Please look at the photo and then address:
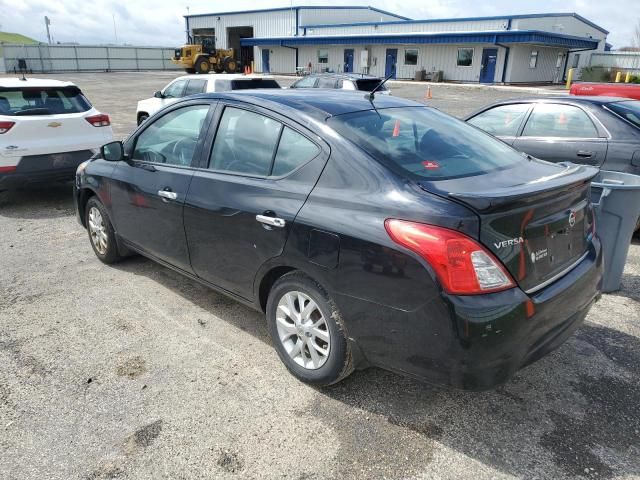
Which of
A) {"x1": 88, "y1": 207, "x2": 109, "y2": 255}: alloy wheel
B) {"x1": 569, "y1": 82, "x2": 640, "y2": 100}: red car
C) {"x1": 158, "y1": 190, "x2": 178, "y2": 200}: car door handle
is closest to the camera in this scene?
{"x1": 158, "y1": 190, "x2": 178, "y2": 200}: car door handle

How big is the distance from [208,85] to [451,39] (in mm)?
29422

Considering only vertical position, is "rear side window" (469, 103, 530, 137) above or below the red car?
below

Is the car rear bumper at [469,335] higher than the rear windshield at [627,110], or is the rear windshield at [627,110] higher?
the rear windshield at [627,110]

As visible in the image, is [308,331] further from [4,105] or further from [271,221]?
[4,105]

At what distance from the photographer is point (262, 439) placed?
2.62m

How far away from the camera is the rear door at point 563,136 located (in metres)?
5.43

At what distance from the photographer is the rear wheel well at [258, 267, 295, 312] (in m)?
3.03

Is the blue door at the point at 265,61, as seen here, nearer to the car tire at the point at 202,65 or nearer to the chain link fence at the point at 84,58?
the car tire at the point at 202,65

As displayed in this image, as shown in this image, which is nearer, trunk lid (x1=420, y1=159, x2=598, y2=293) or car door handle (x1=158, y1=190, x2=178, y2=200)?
trunk lid (x1=420, y1=159, x2=598, y2=293)

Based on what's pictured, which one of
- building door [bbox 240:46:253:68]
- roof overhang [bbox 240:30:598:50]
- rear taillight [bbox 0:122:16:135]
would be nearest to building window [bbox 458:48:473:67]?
roof overhang [bbox 240:30:598:50]

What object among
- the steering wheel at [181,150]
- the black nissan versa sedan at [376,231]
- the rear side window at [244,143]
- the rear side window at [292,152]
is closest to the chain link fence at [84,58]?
the steering wheel at [181,150]

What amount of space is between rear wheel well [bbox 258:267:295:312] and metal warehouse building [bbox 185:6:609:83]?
34.9 metres

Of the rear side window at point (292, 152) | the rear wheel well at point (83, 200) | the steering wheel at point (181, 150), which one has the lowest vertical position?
the rear wheel well at point (83, 200)

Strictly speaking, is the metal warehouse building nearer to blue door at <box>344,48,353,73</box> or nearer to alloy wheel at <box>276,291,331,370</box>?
blue door at <box>344,48,353,73</box>
